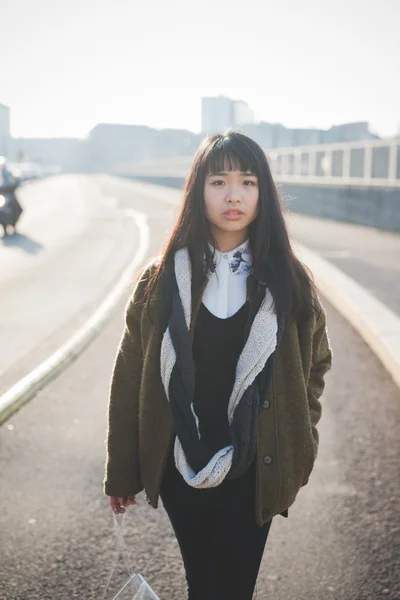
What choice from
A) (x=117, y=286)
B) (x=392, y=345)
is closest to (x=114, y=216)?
(x=117, y=286)

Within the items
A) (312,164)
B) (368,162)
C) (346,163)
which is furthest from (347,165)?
(312,164)

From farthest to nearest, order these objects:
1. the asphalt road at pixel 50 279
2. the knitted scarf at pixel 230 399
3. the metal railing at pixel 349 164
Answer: the metal railing at pixel 349 164 → the asphalt road at pixel 50 279 → the knitted scarf at pixel 230 399

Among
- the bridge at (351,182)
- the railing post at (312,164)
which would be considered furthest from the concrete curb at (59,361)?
the railing post at (312,164)

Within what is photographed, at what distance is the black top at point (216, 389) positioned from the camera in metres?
2.41

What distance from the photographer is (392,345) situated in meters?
7.43

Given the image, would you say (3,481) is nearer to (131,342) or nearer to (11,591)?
(11,591)

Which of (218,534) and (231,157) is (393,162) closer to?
(231,157)

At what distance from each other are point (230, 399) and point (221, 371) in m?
0.10

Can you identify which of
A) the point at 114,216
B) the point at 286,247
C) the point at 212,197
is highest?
the point at 212,197

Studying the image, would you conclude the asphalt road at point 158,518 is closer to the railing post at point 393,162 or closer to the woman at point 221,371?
the woman at point 221,371

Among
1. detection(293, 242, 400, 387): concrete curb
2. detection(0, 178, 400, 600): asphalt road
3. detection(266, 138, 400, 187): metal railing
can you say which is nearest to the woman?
detection(0, 178, 400, 600): asphalt road

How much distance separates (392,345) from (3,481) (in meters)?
4.17

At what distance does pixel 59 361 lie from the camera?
753cm

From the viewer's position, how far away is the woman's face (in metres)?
2.46
